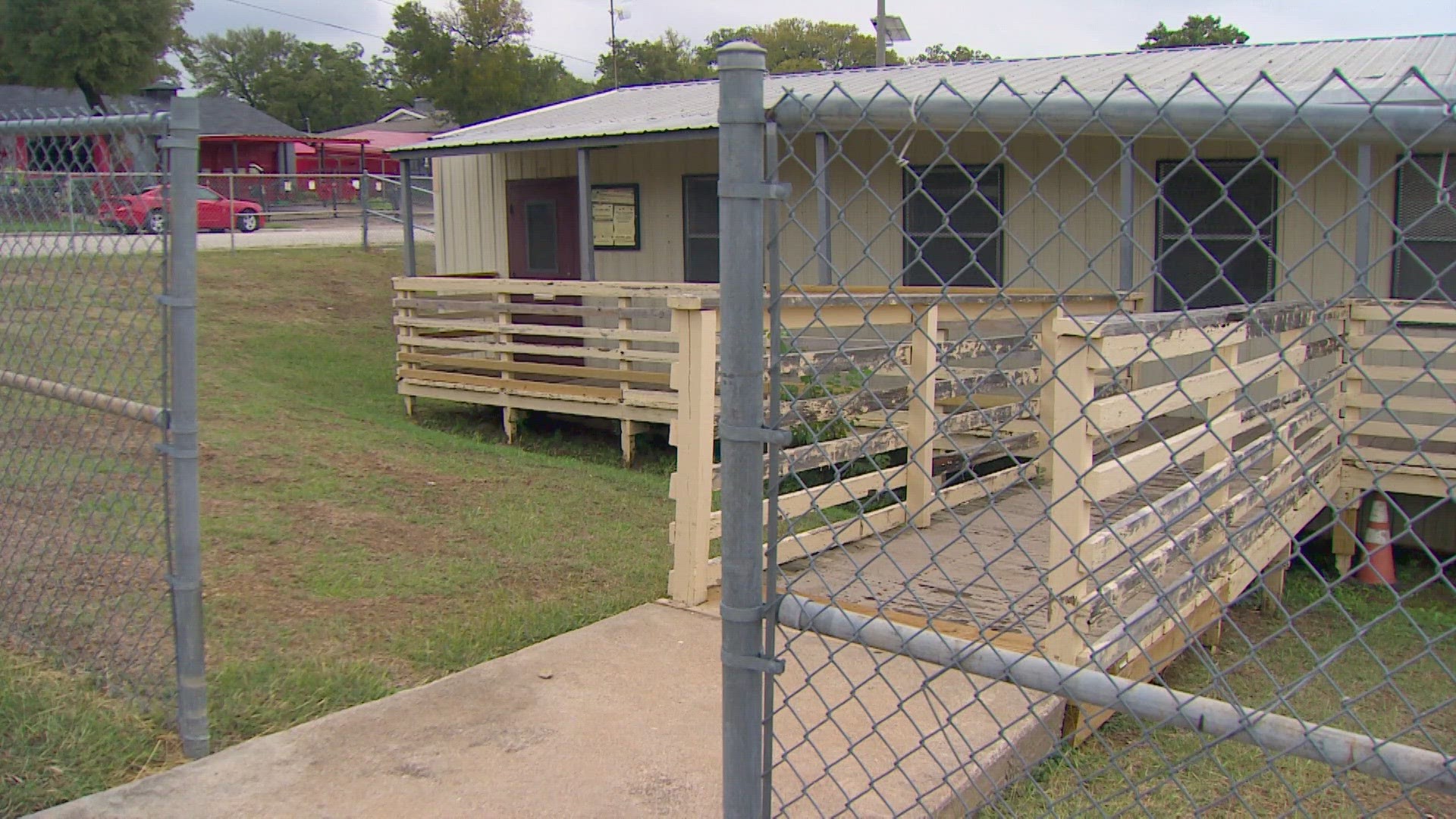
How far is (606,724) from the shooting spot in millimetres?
3623

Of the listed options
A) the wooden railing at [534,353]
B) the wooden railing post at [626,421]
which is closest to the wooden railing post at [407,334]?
the wooden railing at [534,353]

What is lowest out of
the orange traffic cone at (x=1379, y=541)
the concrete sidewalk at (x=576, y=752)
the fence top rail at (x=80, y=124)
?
the orange traffic cone at (x=1379, y=541)

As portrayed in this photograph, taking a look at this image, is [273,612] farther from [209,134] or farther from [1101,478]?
[209,134]

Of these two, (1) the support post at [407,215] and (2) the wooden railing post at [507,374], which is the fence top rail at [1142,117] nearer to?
(2) the wooden railing post at [507,374]

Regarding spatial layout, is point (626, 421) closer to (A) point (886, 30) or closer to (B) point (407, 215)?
(B) point (407, 215)

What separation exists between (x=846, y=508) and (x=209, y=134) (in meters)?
40.3

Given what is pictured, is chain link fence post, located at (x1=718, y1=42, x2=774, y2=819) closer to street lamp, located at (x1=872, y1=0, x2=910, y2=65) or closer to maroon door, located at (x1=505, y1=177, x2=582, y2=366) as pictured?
maroon door, located at (x1=505, y1=177, x2=582, y2=366)

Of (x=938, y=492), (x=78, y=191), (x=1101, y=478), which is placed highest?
(x=78, y=191)

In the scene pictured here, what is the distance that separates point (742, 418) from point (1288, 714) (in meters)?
2.61

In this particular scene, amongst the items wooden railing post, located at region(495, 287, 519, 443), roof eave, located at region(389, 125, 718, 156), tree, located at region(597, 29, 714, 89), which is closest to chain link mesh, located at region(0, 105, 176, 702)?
wooden railing post, located at region(495, 287, 519, 443)

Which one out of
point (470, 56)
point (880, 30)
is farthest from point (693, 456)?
point (470, 56)

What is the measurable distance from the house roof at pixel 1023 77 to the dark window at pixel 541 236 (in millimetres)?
1011

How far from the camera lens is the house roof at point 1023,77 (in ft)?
31.2

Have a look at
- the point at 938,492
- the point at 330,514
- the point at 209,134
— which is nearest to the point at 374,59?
the point at 209,134
